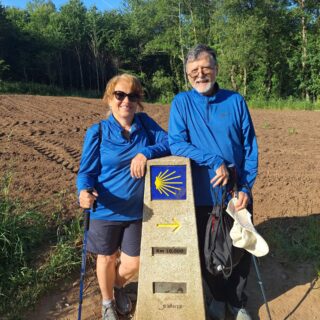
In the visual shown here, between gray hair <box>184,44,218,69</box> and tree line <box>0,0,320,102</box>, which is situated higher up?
tree line <box>0,0,320,102</box>

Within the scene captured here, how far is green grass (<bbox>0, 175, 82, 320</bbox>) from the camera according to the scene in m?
3.15

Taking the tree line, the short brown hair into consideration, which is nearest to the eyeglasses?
the short brown hair

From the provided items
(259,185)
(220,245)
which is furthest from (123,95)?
(259,185)

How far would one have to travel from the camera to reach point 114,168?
265 centimetres

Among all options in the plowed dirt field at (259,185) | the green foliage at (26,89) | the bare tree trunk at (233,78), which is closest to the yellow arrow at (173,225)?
the plowed dirt field at (259,185)

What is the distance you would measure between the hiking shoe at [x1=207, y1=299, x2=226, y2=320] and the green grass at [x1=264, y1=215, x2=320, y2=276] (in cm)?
101

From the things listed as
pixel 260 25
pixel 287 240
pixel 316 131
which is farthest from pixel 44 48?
pixel 287 240

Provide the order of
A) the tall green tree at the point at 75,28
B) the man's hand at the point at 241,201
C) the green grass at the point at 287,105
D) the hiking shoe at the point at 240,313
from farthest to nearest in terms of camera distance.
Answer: the tall green tree at the point at 75,28 → the green grass at the point at 287,105 → the hiking shoe at the point at 240,313 → the man's hand at the point at 241,201

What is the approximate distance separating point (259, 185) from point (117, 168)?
127 inches

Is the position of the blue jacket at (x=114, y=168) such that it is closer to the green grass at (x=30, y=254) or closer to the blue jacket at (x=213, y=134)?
the blue jacket at (x=213, y=134)

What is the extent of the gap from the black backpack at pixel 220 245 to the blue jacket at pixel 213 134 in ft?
0.34

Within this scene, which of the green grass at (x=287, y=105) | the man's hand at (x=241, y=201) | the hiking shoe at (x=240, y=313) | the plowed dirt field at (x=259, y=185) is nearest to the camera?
the man's hand at (x=241, y=201)

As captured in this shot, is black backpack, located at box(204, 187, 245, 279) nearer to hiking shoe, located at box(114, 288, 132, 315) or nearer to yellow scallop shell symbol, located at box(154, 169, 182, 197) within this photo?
yellow scallop shell symbol, located at box(154, 169, 182, 197)

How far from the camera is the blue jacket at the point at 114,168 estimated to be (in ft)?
8.64
